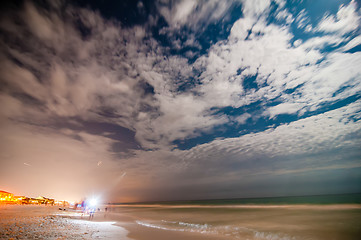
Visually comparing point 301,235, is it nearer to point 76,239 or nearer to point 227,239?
point 227,239

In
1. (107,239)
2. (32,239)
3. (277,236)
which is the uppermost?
(32,239)

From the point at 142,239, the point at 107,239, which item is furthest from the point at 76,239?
the point at 142,239

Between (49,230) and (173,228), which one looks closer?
(49,230)

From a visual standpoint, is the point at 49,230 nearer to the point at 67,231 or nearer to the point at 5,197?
the point at 67,231

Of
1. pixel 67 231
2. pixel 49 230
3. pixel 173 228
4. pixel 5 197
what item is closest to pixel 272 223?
pixel 173 228

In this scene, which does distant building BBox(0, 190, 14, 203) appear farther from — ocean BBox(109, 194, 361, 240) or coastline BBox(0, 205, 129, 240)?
coastline BBox(0, 205, 129, 240)

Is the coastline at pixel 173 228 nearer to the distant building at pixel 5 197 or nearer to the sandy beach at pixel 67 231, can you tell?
the sandy beach at pixel 67 231

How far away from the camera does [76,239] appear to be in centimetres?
1022

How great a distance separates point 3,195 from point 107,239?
4639 inches

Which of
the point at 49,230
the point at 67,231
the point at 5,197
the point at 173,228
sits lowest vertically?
the point at 173,228

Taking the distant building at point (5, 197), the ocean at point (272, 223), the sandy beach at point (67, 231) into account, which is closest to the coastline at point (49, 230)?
the sandy beach at point (67, 231)

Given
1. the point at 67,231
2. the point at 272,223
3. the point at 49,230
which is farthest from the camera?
the point at 272,223

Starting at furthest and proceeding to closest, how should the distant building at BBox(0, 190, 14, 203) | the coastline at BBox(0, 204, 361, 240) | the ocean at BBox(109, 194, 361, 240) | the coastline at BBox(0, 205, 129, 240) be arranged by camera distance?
the distant building at BBox(0, 190, 14, 203)
the ocean at BBox(109, 194, 361, 240)
the coastline at BBox(0, 204, 361, 240)
the coastline at BBox(0, 205, 129, 240)

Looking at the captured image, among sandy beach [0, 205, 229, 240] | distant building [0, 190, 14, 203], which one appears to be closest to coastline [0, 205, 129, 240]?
sandy beach [0, 205, 229, 240]
